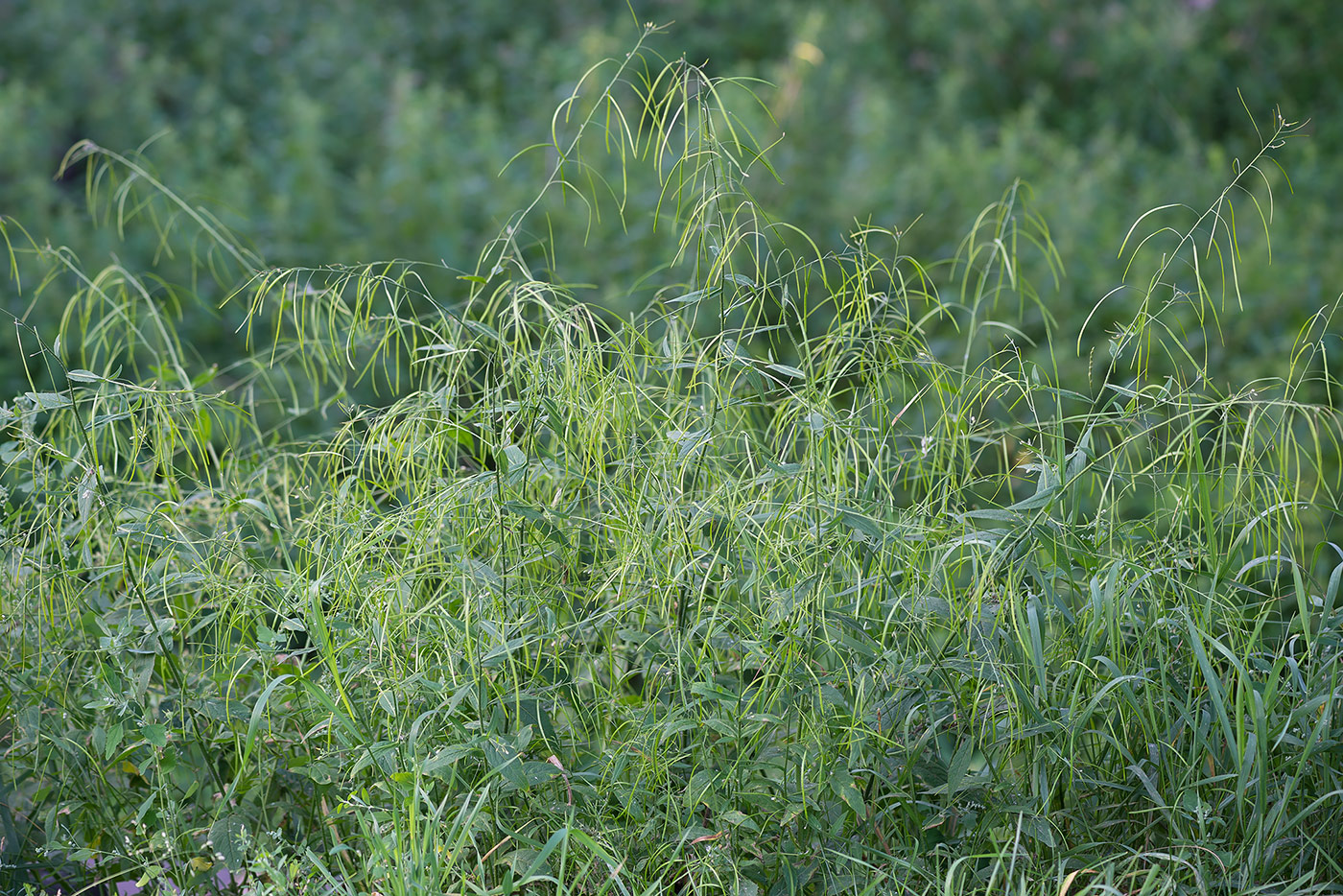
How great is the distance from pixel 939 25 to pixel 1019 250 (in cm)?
278

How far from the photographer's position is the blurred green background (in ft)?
13.0

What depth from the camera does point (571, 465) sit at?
1729mm

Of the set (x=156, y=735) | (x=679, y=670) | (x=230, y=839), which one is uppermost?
(x=679, y=670)

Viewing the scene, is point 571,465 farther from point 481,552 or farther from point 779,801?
point 779,801

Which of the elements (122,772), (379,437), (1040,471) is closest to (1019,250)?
(1040,471)

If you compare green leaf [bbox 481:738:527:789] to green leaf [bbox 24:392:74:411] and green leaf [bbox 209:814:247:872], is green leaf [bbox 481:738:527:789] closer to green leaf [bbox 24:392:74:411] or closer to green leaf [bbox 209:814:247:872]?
green leaf [bbox 209:814:247:872]

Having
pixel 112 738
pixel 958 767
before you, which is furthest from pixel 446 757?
pixel 958 767

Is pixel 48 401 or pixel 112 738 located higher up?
pixel 48 401

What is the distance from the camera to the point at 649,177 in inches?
170

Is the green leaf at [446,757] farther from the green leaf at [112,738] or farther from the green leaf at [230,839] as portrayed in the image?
the green leaf at [112,738]

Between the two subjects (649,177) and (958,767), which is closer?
(958,767)

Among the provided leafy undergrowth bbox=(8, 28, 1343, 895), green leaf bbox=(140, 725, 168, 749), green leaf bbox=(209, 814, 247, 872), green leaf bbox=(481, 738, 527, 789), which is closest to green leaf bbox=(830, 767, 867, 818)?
leafy undergrowth bbox=(8, 28, 1343, 895)

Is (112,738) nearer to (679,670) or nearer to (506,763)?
(506,763)

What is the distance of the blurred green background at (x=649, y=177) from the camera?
3.97 meters
